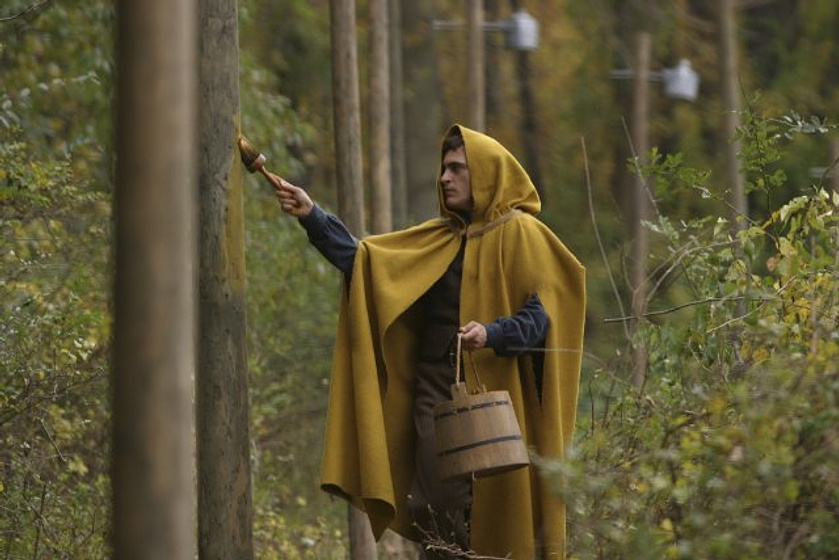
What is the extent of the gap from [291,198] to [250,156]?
0.32 metres

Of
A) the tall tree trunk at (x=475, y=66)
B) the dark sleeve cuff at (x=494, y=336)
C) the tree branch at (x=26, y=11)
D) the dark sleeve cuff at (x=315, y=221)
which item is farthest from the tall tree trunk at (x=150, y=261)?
the tall tree trunk at (x=475, y=66)

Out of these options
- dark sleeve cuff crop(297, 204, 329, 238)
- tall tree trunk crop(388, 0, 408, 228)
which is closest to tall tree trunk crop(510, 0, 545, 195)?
tall tree trunk crop(388, 0, 408, 228)

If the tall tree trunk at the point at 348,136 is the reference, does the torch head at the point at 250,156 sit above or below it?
below

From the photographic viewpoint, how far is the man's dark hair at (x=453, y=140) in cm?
823

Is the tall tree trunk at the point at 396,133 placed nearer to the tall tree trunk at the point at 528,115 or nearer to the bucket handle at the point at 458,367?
the bucket handle at the point at 458,367

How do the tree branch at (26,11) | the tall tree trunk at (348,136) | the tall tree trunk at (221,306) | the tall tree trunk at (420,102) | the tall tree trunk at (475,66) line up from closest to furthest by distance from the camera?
the tall tree trunk at (221,306), the tree branch at (26,11), the tall tree trunk at (348,136), the tall tree trunk at (475,66), the tall tree trunk at (420,102)

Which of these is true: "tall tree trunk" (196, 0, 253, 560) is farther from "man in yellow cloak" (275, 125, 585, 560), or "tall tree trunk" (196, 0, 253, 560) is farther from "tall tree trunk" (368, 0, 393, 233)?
"tall tree trunk" (368, 0, 393, 233)

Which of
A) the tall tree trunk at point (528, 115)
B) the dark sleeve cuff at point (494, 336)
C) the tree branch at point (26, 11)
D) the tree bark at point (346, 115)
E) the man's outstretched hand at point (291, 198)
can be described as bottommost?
the dark sleeve cuff at point (494, 336)

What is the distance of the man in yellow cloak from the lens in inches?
324

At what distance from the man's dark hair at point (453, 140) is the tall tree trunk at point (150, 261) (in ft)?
11.6

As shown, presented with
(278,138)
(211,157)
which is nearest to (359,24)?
(278,138)

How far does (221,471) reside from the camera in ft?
25.5

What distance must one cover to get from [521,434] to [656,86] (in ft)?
93.2

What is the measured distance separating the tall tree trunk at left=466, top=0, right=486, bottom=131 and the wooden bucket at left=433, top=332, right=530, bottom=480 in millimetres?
12482
